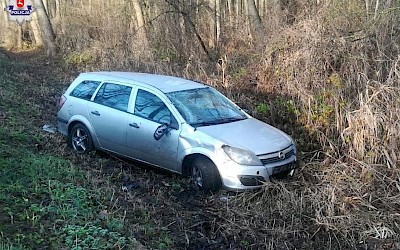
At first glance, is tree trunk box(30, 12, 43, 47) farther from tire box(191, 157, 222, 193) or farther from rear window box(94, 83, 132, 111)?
tire box(191, 157, 222, 193)

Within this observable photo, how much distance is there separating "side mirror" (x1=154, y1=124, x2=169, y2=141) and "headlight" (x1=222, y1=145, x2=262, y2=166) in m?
1.15

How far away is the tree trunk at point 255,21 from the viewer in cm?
1406

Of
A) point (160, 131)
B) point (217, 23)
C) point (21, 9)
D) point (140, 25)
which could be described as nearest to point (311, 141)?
point (160, 131)

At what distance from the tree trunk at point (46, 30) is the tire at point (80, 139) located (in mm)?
15129

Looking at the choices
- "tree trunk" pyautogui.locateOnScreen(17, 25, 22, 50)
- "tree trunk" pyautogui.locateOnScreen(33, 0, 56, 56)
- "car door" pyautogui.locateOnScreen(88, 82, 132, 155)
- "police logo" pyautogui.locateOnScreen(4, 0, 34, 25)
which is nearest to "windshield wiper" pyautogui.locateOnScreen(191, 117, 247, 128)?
"car door" pyautogui.locateOnScreen(88, 82, 132, 155)

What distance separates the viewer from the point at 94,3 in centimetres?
2352

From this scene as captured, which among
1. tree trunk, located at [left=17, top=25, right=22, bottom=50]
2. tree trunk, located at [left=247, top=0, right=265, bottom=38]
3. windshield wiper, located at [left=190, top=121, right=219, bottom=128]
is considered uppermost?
tree trunk, located at [left=247, top=0, right=265, bottom=38]

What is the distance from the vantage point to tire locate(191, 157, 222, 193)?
7398mm

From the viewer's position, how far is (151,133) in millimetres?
8094

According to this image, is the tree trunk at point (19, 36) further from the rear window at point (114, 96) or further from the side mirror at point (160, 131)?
the side mirror at point (160, 131)

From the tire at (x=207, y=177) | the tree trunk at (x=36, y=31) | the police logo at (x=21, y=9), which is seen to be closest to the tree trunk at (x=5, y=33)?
the tree trunk at (x=36, y=31)

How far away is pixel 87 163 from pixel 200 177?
7.03 ft

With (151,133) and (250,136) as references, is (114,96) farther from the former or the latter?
(250,136)

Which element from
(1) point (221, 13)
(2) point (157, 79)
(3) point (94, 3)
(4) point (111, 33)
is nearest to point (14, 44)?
(3) point (94, 3)
